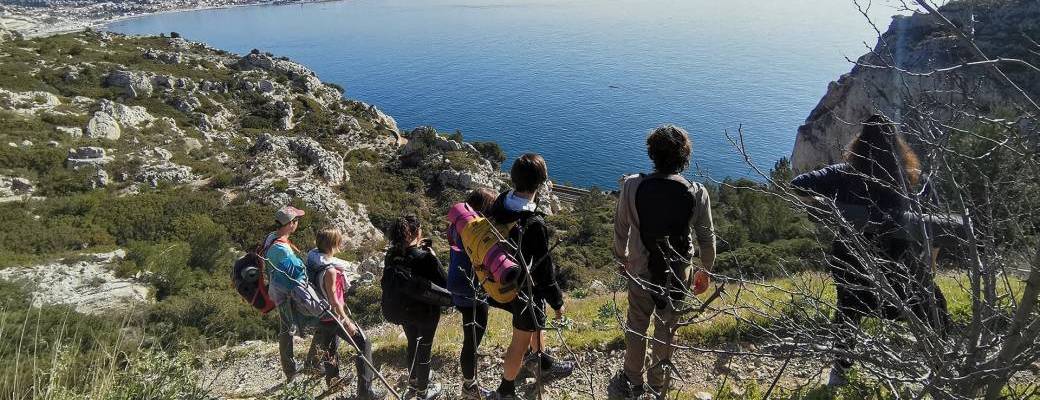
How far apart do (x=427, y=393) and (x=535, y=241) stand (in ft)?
5.75

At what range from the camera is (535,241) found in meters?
2.90

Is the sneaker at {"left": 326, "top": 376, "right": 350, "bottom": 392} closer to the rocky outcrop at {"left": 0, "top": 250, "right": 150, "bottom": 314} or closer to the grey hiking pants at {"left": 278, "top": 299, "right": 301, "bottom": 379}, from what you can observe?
the grey hiking pants at {"left": 278, "top": 299, "right": 301, "bottom": 379}

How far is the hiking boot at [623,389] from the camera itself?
333 centimetres

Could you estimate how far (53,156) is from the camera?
58.1 ft

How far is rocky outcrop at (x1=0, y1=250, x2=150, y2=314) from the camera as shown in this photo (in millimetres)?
9250

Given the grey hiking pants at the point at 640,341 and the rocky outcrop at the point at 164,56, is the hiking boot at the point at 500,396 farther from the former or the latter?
the rocky outcrop at the point at 164,56

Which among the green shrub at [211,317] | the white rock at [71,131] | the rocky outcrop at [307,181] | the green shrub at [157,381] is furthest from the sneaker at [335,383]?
the white rock at [71,131]

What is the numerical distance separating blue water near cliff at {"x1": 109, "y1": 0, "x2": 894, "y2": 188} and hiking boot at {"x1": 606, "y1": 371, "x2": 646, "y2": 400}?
3182 millimetres

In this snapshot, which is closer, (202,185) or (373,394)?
(373,394)

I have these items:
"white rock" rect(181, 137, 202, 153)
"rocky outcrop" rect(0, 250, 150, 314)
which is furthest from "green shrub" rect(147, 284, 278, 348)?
"white rock" rect(181, 137, 202, 153)

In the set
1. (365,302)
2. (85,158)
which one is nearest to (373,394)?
(365,302)

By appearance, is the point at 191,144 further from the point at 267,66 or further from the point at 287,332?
the point at 287,332

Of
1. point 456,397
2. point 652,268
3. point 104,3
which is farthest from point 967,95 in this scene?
point 104,3

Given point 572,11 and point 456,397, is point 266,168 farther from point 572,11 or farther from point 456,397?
point 572,11
